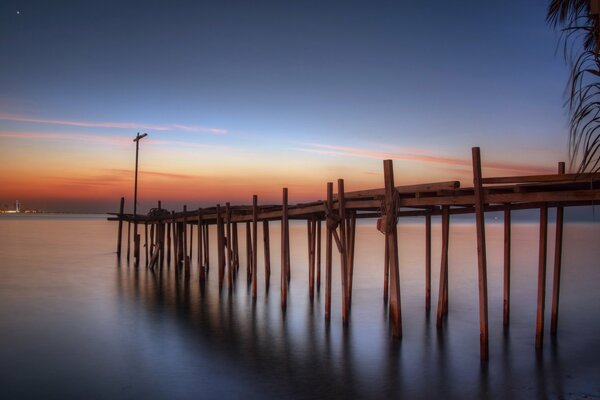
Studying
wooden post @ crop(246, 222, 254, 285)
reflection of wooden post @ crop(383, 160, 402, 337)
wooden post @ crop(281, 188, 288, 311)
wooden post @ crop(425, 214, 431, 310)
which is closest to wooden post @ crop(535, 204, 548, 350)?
reflection of wooden post @ crop(383, 160, 402, 337)

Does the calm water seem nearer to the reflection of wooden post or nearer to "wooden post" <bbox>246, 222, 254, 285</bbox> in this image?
"wooden post" <bbox>246, 222, 254, 285</bbox>

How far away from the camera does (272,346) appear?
10227 millimetres

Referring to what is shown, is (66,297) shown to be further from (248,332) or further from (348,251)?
(348,251)

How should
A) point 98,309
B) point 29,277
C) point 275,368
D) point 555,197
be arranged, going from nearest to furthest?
point 555,197 → point 275,368 → point 98,309 → point 29,277

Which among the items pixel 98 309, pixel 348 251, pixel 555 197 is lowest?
pixel 98 309

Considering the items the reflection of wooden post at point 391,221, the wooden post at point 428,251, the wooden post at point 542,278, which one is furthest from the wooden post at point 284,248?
the wooden post at point 542,278

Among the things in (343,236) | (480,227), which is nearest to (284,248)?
(343,236)

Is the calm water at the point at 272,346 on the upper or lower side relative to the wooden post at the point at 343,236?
lower

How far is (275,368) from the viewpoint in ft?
28.9

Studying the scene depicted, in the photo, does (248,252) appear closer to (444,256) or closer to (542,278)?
(444,256)

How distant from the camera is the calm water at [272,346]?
7875 millimetres

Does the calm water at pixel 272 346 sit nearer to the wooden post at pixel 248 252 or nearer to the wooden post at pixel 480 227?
the wooden post at pixel 248 252

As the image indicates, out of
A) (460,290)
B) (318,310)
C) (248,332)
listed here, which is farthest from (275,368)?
(460,290)

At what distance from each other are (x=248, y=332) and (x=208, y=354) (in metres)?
1.79
